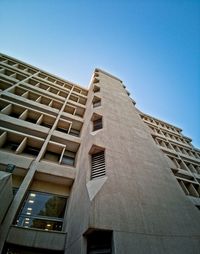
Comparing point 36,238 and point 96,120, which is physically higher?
point 96,120

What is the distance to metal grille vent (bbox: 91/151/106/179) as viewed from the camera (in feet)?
22.7

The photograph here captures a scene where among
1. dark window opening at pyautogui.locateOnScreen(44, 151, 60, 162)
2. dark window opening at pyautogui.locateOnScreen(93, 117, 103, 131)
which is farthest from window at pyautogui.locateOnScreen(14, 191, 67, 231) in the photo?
dark window opening at pyautogui.locateOnScreen(93, 117, 103, 131)

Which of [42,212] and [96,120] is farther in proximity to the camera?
[96,120]

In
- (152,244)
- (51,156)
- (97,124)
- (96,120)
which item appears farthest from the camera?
(51,156)

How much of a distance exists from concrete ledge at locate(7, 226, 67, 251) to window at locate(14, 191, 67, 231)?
0.83m

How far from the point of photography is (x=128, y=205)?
5.43 m

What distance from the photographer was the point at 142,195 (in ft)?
19.9

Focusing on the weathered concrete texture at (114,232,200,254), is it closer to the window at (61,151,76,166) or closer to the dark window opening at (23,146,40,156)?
the window at (61,151,76,166)

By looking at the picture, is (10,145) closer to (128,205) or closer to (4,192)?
(4,192)

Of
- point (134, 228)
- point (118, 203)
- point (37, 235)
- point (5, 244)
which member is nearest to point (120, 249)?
point (134, 228)

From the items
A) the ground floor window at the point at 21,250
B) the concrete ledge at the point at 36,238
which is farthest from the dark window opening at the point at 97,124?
the ground floor window at the point at 21,250

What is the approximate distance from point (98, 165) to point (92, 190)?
1735 millimetres

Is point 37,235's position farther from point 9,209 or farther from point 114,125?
point 114,125

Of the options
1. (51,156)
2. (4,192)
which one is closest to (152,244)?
(4,192)
